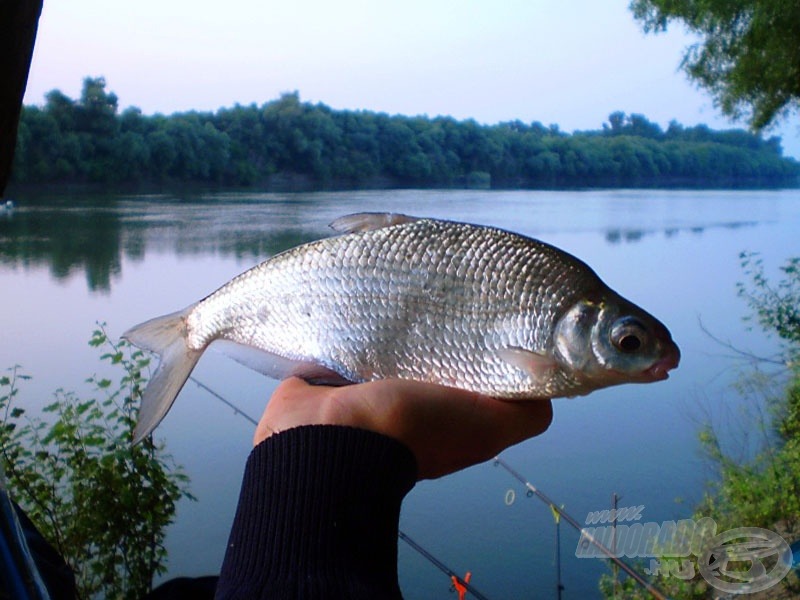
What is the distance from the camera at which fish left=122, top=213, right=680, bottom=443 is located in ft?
2.52

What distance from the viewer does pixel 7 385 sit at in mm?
2062

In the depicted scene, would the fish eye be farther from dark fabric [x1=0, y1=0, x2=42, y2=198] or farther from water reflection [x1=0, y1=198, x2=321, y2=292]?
water reflection [x1=0, y1=198, x2=321, y2=292]

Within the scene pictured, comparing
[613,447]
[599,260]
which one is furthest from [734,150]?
[613,447]

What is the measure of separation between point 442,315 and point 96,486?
1575 millimetres

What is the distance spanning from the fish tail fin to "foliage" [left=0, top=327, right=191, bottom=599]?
121 centimetres

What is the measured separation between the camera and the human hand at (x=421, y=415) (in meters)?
0.77

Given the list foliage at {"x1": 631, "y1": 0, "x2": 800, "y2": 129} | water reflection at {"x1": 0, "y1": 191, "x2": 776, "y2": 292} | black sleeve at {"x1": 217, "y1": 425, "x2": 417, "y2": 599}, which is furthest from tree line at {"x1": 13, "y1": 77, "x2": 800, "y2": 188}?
foliage at {"x1": 631, "y1": 0, "x2": 800, "y2": 129}

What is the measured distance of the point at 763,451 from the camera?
2.82 metres

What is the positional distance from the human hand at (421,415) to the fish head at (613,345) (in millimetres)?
82

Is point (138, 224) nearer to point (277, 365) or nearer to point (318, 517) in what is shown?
point (277, 365)

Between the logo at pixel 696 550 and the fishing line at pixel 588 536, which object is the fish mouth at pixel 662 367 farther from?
the logo at pixel 696 550

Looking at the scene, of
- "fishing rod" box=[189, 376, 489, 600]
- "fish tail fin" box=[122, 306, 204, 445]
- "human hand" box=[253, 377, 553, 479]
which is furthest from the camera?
"fishing rod" box=[189, 376, 489, 600]

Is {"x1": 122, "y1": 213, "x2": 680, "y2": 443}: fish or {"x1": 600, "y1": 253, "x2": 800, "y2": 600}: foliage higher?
{"x1": 122, "y1": 213, "x2": 680, "y2": 443}: fish

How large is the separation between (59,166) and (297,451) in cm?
171
